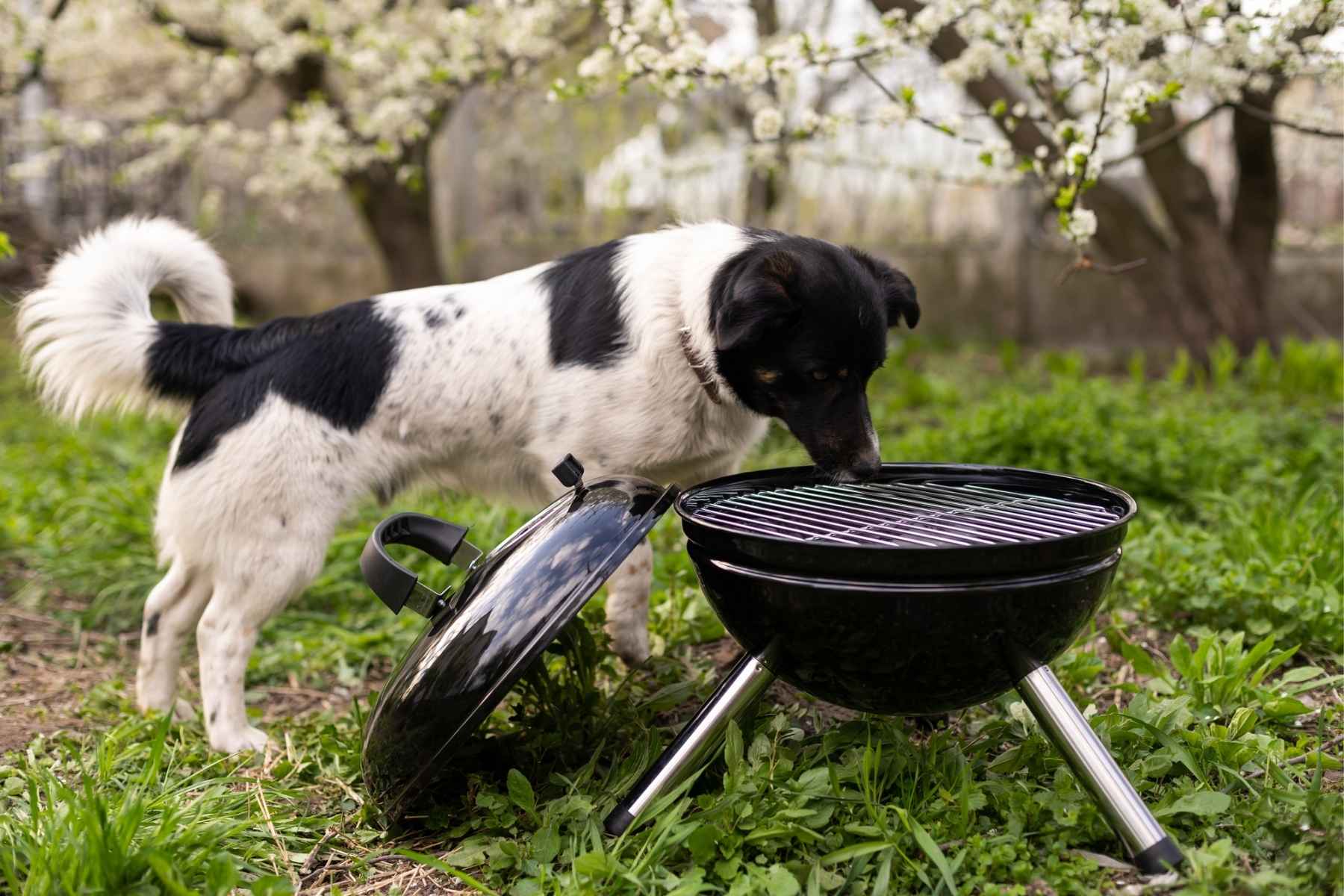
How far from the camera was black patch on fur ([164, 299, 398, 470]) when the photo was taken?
9.27 ft

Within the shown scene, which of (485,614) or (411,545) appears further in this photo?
(411,545)

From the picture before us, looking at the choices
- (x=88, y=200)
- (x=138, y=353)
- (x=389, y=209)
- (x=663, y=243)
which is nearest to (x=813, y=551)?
(x=663, y=243)

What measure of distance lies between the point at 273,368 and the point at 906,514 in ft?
5.51

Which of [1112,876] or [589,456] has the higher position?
[589,456]

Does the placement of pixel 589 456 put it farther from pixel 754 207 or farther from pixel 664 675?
pixel 754 207

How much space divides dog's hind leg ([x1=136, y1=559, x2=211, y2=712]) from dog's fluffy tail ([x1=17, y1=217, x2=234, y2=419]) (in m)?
0.51

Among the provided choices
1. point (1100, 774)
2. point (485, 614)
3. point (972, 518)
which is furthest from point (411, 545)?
point (1100, 774)

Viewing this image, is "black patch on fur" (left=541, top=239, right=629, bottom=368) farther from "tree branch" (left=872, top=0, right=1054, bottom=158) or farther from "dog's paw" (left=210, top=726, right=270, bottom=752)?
"tree branch" (left=872, top=0, right=1054, bottom=158)

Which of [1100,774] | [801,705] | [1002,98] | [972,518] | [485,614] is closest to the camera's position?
[1100,774]

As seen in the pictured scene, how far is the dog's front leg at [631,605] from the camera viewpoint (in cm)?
272

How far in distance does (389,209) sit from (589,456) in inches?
221

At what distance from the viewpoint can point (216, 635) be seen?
2877 millimetres

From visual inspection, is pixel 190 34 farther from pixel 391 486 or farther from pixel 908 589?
pixel 908 589

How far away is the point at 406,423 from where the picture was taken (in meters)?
2.86
